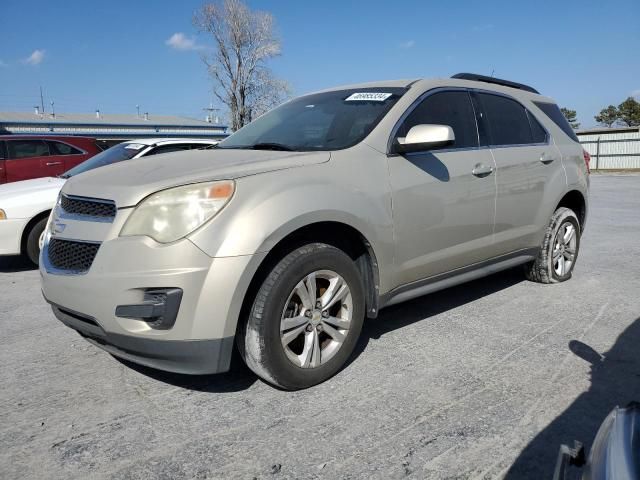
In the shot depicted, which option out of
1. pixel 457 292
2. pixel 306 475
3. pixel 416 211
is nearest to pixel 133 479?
pixel 306 475

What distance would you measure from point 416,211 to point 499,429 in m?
1.37

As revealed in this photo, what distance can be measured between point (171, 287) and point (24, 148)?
7.76m

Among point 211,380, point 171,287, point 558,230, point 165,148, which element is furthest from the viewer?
point 165,148

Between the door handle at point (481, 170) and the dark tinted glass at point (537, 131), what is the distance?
93 cm

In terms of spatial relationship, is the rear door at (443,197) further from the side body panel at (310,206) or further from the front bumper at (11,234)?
the front bumper at (11,234)

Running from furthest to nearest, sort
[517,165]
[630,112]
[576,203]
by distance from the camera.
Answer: [630,112] → [576,203] → [517,165]

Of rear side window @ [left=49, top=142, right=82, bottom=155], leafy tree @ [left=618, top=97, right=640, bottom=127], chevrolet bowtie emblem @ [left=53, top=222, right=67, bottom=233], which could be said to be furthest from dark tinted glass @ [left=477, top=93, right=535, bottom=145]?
leafy tree @ [left=618, top=97, right=640, bottom=127]

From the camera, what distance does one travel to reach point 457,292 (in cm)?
467

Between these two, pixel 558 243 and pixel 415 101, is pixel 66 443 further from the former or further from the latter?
pixel 558 243

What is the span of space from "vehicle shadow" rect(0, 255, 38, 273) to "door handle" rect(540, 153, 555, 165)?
560cm

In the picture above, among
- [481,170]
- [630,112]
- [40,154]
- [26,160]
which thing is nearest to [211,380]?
[481,170]

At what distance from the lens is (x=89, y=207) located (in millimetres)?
2709

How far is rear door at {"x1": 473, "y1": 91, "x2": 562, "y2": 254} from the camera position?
13.0 feet

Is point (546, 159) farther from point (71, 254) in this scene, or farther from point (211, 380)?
point (71, 254)
